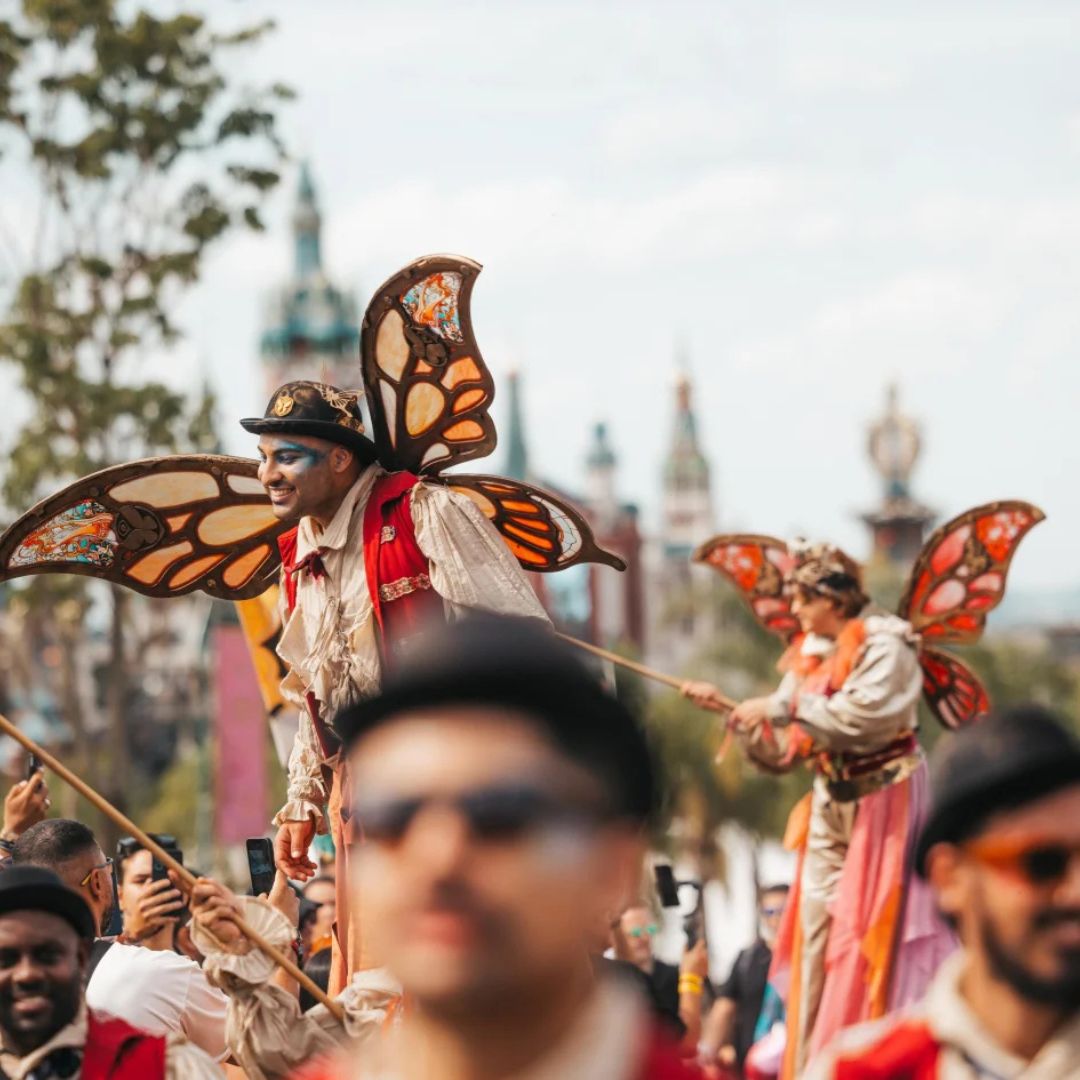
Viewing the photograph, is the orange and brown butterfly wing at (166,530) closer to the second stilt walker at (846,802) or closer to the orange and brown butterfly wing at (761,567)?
the second stilt walker at (846,802)

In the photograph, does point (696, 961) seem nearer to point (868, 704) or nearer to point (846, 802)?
point (846, 802)

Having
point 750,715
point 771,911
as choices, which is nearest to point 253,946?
point 750,715

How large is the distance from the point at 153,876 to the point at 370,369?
1.57 m

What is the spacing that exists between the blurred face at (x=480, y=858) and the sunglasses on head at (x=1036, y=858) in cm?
63

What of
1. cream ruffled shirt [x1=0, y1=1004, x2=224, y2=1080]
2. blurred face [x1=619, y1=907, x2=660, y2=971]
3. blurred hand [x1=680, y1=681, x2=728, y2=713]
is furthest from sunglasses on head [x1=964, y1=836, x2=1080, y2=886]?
blurred face [x1=619, y1=907, x2=660, y2=971]

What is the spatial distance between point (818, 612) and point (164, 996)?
12.3ft

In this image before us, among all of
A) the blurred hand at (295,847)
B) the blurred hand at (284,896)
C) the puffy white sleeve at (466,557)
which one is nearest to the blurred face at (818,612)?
the puffy white sleeve at (466,557)

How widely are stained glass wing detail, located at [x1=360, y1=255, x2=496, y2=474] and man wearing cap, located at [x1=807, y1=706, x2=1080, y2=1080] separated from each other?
4.16 meters

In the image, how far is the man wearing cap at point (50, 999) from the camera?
4016mm

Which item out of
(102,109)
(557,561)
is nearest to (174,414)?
(102,109)

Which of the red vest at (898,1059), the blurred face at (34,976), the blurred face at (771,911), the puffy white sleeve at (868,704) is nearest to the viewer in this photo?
the red vest at (898,1059)

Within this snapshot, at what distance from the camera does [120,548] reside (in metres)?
7.45

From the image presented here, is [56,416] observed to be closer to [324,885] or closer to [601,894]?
[324,885]

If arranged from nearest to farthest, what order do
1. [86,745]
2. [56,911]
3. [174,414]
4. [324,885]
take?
[56,911] → [324,885] → [174,414] → [86,745]
